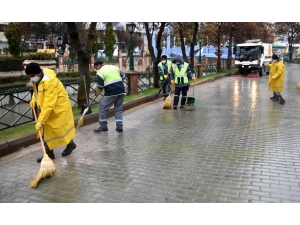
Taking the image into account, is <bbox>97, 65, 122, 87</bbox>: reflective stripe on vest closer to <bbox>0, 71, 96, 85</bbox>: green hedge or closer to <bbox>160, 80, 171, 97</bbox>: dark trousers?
<bbox>160, 80, 171, 97</bbox>: dark trousers

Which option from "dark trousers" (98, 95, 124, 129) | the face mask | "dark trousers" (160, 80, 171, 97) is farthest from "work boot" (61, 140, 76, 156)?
"dark trousers" (160, 80, 171, 97)

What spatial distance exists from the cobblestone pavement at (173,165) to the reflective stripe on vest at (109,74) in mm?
1145

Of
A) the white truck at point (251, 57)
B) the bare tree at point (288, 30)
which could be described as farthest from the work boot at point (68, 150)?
the bare tree at point (288, 30)

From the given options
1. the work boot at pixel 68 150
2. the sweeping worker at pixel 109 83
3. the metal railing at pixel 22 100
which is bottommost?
the work boot at pixel 68 150

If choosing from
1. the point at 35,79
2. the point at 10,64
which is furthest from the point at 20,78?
the point at 35,79

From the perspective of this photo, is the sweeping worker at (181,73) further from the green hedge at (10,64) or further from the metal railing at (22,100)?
the green hedge at (10,64)

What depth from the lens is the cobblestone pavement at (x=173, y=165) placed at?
13.4 ft

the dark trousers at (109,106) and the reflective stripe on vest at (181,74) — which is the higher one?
the reflective stripe on vest at (181,74)

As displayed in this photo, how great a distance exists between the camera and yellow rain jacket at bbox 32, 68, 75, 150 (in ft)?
16.0

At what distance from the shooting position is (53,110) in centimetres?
502

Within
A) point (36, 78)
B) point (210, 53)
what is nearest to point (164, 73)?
point (36, 78)

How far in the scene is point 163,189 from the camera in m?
4.22

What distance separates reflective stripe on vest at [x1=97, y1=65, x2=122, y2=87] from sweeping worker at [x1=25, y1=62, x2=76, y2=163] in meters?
1.83

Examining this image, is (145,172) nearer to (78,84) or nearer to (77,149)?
(77,149)
